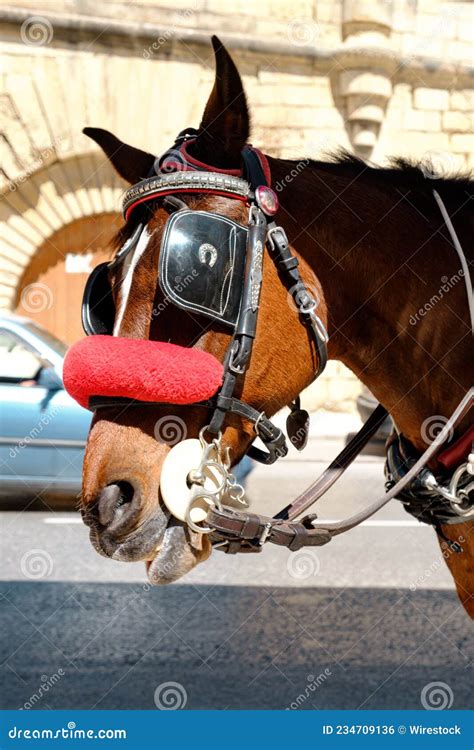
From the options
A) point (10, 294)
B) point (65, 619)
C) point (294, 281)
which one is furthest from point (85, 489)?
point (10, 294)

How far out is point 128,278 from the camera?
197 cm

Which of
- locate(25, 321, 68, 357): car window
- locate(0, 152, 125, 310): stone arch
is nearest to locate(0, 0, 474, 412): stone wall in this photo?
locate(0, 152, 125, 310): stone arch

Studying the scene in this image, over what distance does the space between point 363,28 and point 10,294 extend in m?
5.98

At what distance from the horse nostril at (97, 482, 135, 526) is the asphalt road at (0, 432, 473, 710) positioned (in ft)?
7.30

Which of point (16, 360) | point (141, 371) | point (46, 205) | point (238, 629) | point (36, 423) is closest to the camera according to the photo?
point (141, 371)

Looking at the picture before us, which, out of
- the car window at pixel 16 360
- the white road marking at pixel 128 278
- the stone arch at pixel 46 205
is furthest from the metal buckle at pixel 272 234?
the stone arch at pixel 46 205

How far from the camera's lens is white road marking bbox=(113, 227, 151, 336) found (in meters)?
1.96

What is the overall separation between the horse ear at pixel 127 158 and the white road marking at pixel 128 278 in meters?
0.31

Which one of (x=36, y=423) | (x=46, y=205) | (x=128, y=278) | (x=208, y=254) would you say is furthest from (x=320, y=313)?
(x=46, y=205)

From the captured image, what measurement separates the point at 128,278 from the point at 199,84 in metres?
10.2

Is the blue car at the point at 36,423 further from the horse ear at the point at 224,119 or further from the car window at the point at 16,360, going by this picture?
the horse ear at the point at 224,119

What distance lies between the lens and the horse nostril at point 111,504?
1.82m

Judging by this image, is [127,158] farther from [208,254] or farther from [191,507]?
[191,507]

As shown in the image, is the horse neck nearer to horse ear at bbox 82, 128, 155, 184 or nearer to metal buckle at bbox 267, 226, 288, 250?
metal buckle at bbox 267, 226, 288, 250
